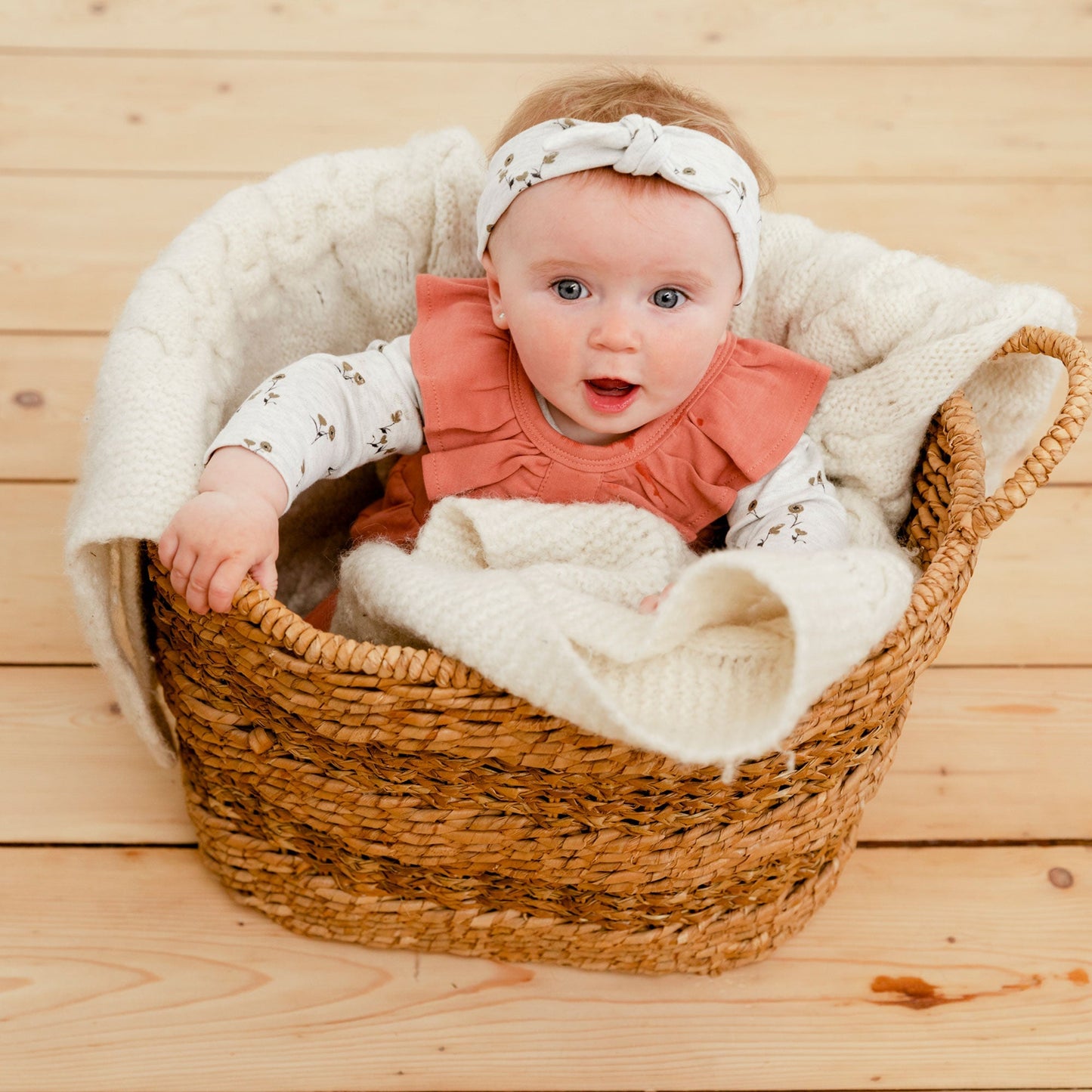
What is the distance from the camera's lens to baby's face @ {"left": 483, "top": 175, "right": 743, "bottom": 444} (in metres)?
0.80

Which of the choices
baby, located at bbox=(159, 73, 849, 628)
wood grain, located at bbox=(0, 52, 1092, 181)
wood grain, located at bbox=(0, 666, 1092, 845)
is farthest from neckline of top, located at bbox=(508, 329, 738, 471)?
wood grain, located at bbox=(0, 52, 1092, 181)

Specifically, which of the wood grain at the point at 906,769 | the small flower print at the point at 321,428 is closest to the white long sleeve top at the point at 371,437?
the small flower print at the point at 321,428

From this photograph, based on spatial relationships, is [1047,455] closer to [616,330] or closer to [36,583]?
[616,330]

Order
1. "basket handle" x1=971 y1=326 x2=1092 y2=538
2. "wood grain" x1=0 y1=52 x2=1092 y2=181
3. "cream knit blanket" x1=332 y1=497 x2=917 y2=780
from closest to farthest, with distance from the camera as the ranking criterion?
"cream knit blanket" x1=332 y1=497 x2=917 y2=780 < "basket handle" x1=971 y1=326 x2=1092 y2=538 < "wood grain" x1=0 y1=52 x2=1092 y2=181

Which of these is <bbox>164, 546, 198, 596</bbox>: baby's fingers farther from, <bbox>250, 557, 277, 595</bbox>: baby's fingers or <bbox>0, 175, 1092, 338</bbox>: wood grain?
<bbox>0, 175, 1092, 338</bbox>: wood grain

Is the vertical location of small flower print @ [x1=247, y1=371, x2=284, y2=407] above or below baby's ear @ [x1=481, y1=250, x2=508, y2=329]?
below

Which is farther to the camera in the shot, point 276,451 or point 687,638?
point 276,451

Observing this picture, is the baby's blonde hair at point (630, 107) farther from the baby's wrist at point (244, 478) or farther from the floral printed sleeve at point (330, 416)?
the baby's wrist at point (244, 478)

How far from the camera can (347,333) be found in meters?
1.09

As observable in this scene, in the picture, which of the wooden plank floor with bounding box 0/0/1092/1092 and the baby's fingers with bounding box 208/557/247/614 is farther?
the wooden plank floor with bounding box 0/0/1092/1092

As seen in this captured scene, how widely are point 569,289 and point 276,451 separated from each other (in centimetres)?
22

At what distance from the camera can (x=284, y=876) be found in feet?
2.92

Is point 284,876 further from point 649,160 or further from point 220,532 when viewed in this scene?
point 649,160

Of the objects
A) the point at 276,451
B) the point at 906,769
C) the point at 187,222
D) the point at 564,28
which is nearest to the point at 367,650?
the point at 276,451
